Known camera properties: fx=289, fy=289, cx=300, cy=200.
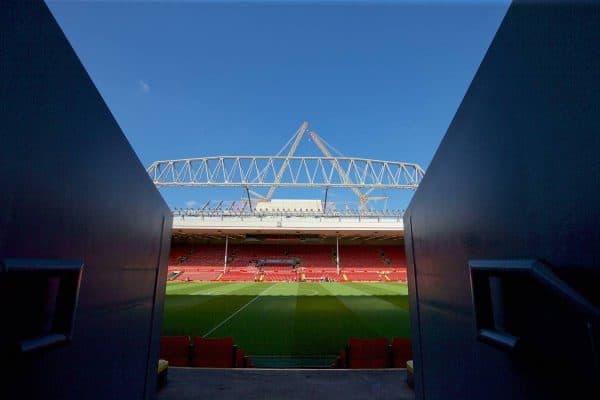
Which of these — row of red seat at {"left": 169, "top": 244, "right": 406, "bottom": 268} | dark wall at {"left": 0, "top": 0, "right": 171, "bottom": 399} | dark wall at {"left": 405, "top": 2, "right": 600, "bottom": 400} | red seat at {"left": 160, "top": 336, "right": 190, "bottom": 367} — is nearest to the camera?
dark wall at {"left": 405, "top": 2, "right": 600, "bottom": 400}

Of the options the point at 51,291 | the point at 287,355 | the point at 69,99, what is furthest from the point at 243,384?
the point at 287,355

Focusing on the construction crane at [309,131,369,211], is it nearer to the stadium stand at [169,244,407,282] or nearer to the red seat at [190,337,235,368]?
the stadium stand at [169,244,407,282]

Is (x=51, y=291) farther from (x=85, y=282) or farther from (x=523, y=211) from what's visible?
(x=523, y=211)

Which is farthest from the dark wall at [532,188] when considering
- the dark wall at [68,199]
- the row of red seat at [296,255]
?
the row of red seat at [296,255]

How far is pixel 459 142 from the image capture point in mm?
1432

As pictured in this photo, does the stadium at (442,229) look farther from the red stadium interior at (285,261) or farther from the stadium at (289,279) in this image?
the red stadium interior at (285,261)

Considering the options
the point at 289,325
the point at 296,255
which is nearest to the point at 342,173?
the point at 296,255

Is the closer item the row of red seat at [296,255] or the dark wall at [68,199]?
the dark wall at [68,199]

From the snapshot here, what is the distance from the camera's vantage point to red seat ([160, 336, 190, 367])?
4.75 metres

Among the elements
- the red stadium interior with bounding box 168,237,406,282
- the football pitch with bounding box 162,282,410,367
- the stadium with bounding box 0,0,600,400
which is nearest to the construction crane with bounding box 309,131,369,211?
the red stadium interior with bounding box 168,237,406,282

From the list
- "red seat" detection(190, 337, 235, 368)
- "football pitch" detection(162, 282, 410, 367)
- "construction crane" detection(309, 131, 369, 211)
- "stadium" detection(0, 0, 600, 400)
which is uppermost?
"construction crane" detection(309, 131, 369, 211)

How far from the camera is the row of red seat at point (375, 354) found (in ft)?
15.8

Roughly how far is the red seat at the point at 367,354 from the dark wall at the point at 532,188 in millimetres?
3733

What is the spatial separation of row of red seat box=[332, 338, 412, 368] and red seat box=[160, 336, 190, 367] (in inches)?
104
